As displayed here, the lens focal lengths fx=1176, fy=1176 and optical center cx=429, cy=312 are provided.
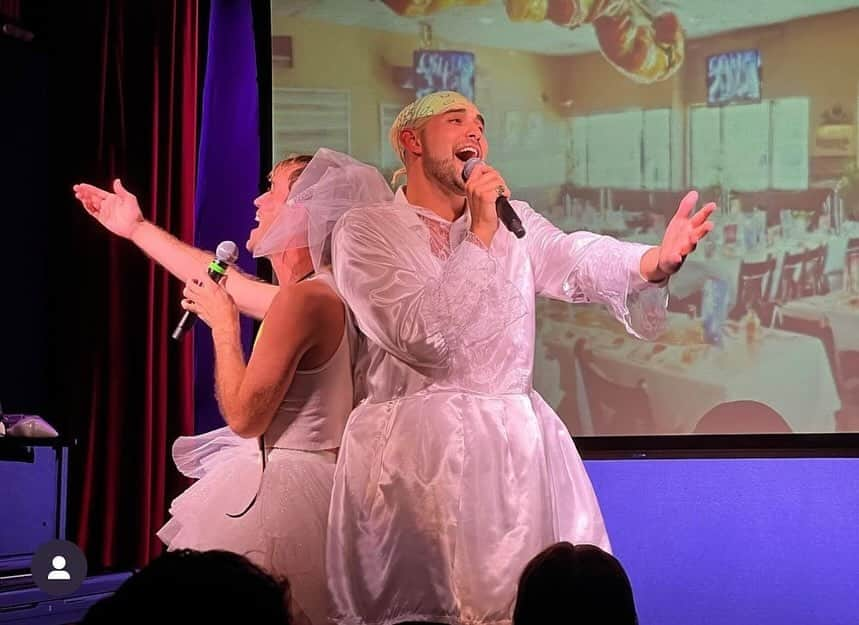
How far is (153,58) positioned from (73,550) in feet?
6.67

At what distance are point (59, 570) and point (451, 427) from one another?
4.14 ft

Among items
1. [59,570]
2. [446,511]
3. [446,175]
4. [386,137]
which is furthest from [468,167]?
[386,137]

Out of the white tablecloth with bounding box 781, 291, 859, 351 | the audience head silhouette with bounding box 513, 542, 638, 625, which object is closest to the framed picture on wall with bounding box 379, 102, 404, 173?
the white tablecloth with bounding box 781, 291, 859, 351

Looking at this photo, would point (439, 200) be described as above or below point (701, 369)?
above

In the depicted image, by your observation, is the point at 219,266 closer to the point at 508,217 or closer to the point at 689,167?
the point at 508,217

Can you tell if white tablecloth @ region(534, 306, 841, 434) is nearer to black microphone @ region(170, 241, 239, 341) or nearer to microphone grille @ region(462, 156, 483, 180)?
black microphone @ region(170, 241, 239, 341)

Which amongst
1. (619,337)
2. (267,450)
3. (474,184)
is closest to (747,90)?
(619,337)

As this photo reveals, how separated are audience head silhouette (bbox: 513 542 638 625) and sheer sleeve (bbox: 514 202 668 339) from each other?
2.82 feet

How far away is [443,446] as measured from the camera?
2.08m

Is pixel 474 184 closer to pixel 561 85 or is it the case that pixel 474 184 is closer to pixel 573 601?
pixel 573 601

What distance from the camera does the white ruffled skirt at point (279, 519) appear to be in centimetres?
220

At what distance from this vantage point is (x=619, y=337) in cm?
369

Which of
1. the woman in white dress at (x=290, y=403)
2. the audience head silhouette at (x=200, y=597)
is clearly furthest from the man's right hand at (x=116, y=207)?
the audience head silhouette at (x=200, y=597)

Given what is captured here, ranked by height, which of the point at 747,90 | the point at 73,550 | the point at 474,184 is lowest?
the point at 73,550
